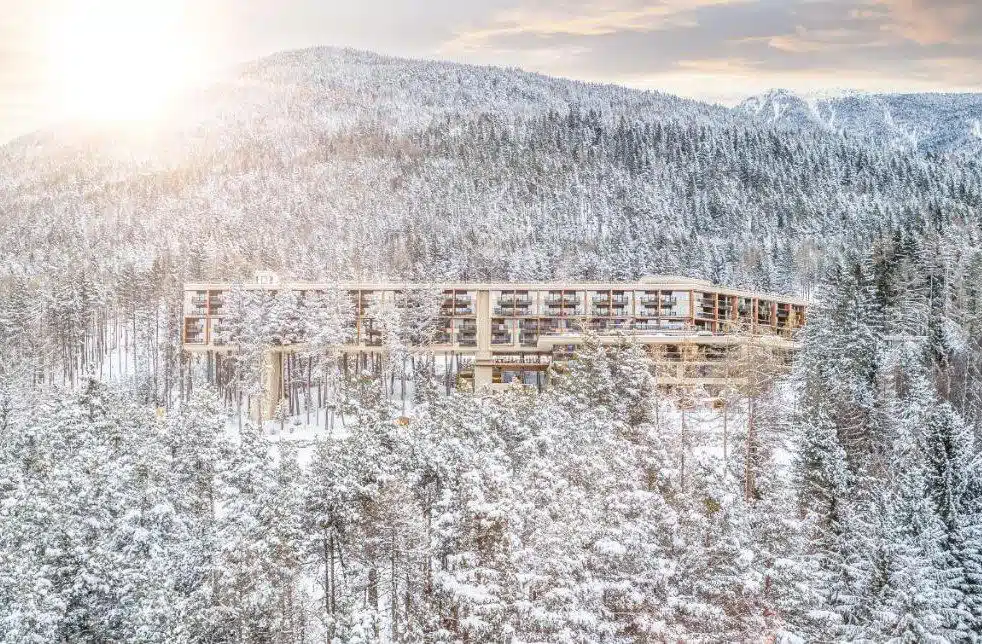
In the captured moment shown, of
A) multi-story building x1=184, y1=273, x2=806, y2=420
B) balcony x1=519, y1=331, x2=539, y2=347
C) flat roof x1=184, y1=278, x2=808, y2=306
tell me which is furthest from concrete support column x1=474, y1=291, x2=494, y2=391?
balcony x1=519, y1=331, x2=539, y2=347

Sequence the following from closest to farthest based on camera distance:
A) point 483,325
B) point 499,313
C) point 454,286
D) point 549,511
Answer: point 549,511, point 454,286, point 499,313, point 483,325

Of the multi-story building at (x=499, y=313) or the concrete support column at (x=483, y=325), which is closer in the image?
the multi-story building at (x=499, y=313)

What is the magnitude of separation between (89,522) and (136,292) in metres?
76.9

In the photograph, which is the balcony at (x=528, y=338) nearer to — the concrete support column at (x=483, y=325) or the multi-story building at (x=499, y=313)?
the multi-story building at (x=499, y=313)

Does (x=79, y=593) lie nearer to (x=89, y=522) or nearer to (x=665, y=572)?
(x=89, y=522)

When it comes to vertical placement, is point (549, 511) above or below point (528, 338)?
below

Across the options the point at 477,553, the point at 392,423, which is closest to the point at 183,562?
the point at 392,423

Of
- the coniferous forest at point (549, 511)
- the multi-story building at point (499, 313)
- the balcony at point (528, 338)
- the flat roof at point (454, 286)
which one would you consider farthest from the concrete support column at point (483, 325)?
the coniferous forest at point (549, 511)

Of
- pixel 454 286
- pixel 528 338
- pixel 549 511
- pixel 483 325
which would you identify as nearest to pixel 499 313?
pixel 483 325

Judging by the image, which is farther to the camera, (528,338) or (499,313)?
(528,338)

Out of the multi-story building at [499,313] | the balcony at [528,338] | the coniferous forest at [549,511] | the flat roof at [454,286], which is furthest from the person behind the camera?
the balcony at [528,338]

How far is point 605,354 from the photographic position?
55.8 metres

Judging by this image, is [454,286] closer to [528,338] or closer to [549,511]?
[528,338]

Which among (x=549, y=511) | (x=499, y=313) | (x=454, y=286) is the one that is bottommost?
(x=549, y=511)
